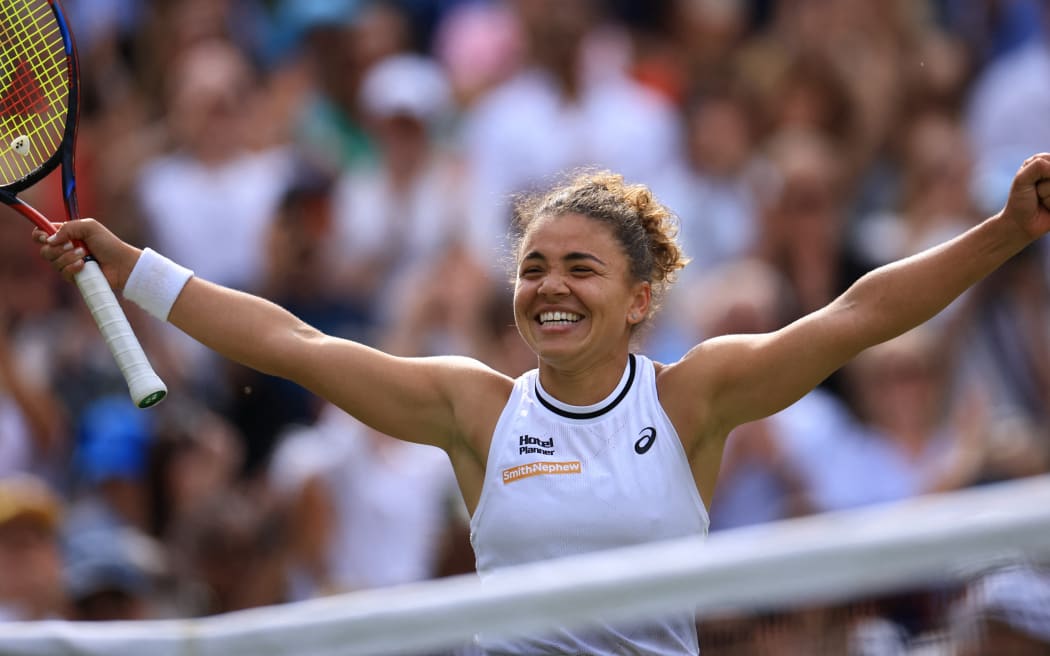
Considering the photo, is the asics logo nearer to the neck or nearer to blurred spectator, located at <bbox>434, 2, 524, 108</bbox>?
the neck

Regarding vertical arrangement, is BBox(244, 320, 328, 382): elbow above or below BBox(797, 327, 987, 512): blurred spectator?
below

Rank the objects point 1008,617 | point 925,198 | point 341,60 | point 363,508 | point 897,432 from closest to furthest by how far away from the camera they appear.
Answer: point 1008,617, point 897,432, point 363,508, point 925,198, point 341,60

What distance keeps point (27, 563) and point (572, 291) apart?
11.3ft

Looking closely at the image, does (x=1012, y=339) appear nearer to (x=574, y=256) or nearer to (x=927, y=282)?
(x=927, y=282)

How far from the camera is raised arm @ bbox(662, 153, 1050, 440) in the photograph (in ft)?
13.9

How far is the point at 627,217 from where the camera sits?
4.53 metres

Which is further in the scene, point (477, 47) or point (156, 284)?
point (477, 47)

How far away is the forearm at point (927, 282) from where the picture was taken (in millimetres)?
4238

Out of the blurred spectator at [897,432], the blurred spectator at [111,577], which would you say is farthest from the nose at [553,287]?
the blurred spectator at [111,577]

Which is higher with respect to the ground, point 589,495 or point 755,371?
point 755,371

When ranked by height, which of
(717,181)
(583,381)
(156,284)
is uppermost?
(717,181)

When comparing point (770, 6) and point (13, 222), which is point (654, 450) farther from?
point (770, 6)

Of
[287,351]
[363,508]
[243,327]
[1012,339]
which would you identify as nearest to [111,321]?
[243,327]

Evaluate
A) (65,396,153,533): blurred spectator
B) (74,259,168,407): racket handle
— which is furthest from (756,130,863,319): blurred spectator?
(74,259,168,407): racket handle
